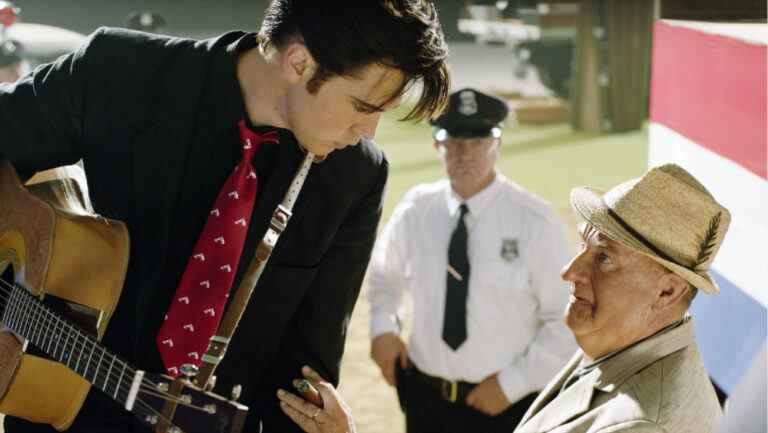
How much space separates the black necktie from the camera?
4059 millimetres

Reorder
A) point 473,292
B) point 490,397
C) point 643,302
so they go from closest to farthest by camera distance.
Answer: point 643,302
point 490,397
point 473,292

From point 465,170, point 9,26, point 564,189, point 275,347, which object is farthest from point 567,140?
point 275,347

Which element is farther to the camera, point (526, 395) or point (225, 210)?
point (526, 395)

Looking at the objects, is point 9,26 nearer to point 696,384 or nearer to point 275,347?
point 275,347

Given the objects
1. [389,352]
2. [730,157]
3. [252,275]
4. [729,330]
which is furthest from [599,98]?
[252,275]

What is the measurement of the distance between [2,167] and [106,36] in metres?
0.43

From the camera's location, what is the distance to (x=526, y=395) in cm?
401

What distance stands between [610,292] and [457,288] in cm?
198

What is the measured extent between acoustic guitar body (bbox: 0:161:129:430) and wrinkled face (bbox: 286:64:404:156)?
42 centimetres

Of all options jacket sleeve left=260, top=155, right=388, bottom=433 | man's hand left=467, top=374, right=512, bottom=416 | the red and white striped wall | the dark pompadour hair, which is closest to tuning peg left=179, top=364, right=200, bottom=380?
jacket sleeve left=260, top=155, right=388, bottom=433

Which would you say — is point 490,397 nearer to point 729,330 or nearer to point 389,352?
point 389,352

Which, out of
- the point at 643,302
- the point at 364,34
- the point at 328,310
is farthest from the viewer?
the point at 328,310

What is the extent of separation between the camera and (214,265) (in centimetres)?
205

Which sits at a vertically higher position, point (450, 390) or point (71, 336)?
point (71, 336)
